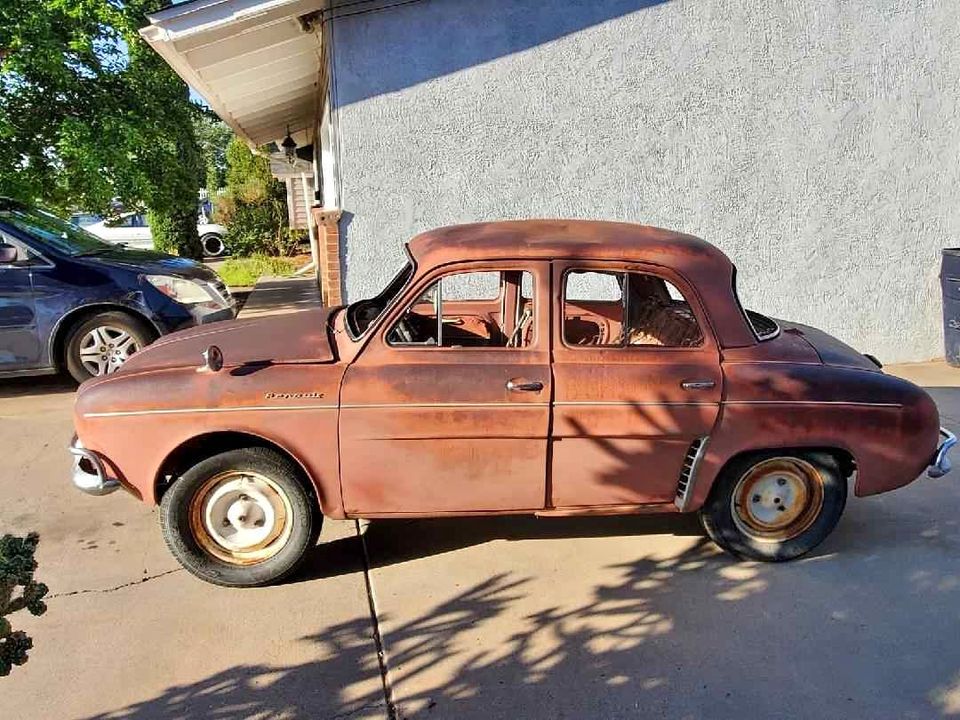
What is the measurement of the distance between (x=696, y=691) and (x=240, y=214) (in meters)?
21.2

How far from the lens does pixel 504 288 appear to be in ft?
15.4

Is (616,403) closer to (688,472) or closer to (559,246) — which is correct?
(688,472)

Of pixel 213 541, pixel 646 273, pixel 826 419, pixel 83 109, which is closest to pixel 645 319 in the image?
pixel 646 273

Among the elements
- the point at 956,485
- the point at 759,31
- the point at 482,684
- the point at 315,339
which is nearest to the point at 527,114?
the point at 759,31

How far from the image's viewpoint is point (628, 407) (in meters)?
3.83

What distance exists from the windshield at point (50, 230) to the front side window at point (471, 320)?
4285mm

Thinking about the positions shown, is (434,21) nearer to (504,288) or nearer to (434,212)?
(434,212)

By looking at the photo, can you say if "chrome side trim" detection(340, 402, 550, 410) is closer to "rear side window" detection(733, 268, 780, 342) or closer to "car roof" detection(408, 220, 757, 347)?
"car roof" detection(408, 220, 757, 347)

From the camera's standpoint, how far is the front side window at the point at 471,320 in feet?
13.0

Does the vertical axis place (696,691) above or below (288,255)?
below

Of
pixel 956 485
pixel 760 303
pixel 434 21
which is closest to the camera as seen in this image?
pixel 956 485

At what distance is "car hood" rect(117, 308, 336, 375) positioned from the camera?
12.8 feet

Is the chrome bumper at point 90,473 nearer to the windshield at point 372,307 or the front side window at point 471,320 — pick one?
the windshield at point 372,307

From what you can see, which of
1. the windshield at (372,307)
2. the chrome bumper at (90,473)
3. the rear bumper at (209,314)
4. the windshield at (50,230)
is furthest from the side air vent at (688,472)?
the windshield at (50,230)
